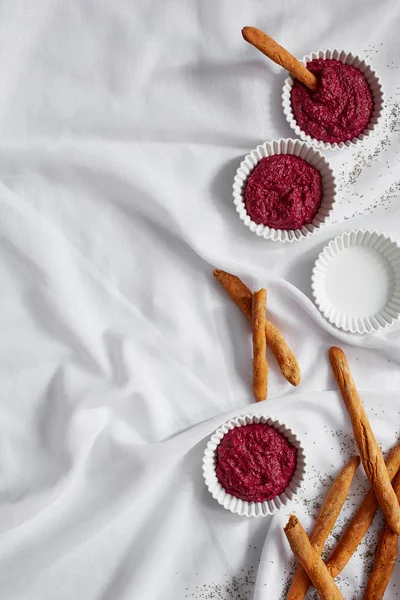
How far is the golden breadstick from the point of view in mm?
1692

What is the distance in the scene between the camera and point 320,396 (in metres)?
1.76

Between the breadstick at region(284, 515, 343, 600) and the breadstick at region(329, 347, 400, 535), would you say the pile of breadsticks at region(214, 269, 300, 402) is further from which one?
Answer: the breadstick at region(284, 515, 343, 600)

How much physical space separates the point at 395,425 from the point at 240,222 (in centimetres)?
65

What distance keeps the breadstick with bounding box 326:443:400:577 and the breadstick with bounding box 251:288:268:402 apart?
371 mm

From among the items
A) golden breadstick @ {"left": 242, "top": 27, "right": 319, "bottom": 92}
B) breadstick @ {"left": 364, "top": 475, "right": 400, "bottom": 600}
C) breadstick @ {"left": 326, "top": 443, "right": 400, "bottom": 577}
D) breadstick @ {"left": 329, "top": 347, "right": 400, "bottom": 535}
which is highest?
golden breadstick @ {"left": 242, "top": 27, "right": 319, "bottom": 92}

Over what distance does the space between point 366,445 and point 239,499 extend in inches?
13.4

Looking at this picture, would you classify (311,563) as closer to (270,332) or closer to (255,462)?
(255,462)

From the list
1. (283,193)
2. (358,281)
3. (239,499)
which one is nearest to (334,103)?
(283,193)

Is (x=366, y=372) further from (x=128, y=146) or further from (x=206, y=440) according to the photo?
(x=128, y=146)

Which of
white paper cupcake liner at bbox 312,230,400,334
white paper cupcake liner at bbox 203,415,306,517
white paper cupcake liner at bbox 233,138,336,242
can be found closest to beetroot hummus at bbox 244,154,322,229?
white paper cupcake liner at bbox 233,138,336,242

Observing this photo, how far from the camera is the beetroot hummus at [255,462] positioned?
1.67m

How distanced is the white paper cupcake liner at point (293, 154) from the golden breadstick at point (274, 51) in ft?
0.54

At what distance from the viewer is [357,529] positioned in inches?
67.1

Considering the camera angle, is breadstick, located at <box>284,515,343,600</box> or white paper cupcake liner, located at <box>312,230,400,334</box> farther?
white paper cupcake liner, located at <box>312,230,400,334</box>
